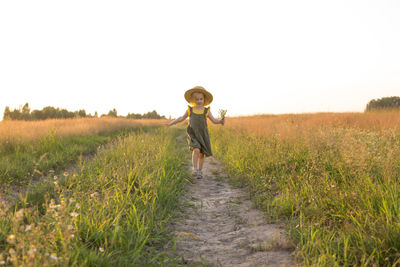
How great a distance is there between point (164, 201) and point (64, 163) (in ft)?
14.5

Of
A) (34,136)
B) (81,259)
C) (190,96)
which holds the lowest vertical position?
(81,259)

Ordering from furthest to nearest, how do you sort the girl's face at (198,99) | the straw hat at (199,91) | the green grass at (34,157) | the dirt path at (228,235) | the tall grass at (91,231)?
the girl's face at (198,99)
the straw hat at (199,91)
the green grass at (34,157)
the dirt path at (228,235)
the tall grass at (91,231)

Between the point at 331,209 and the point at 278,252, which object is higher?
the point at 331,209

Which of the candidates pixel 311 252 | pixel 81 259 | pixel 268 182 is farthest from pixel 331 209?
pixel 81 259

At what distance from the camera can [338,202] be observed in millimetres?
2938

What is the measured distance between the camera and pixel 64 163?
6992 millimetres

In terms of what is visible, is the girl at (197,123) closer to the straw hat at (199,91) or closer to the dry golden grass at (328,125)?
the straw hat at (199,91)

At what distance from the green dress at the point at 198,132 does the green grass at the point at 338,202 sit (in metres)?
1.04

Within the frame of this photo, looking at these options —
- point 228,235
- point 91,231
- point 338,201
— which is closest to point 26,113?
point 91,231

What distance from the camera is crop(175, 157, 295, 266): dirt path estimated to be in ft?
8.02

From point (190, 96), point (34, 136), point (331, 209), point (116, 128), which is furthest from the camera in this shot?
point (116, 128)

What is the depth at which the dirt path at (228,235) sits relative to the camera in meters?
2.45

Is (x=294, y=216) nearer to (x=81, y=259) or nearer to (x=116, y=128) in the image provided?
(x=81, y=259)

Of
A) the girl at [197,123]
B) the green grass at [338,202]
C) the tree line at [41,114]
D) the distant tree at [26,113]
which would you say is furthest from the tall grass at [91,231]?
the distant tree at [26,113]
